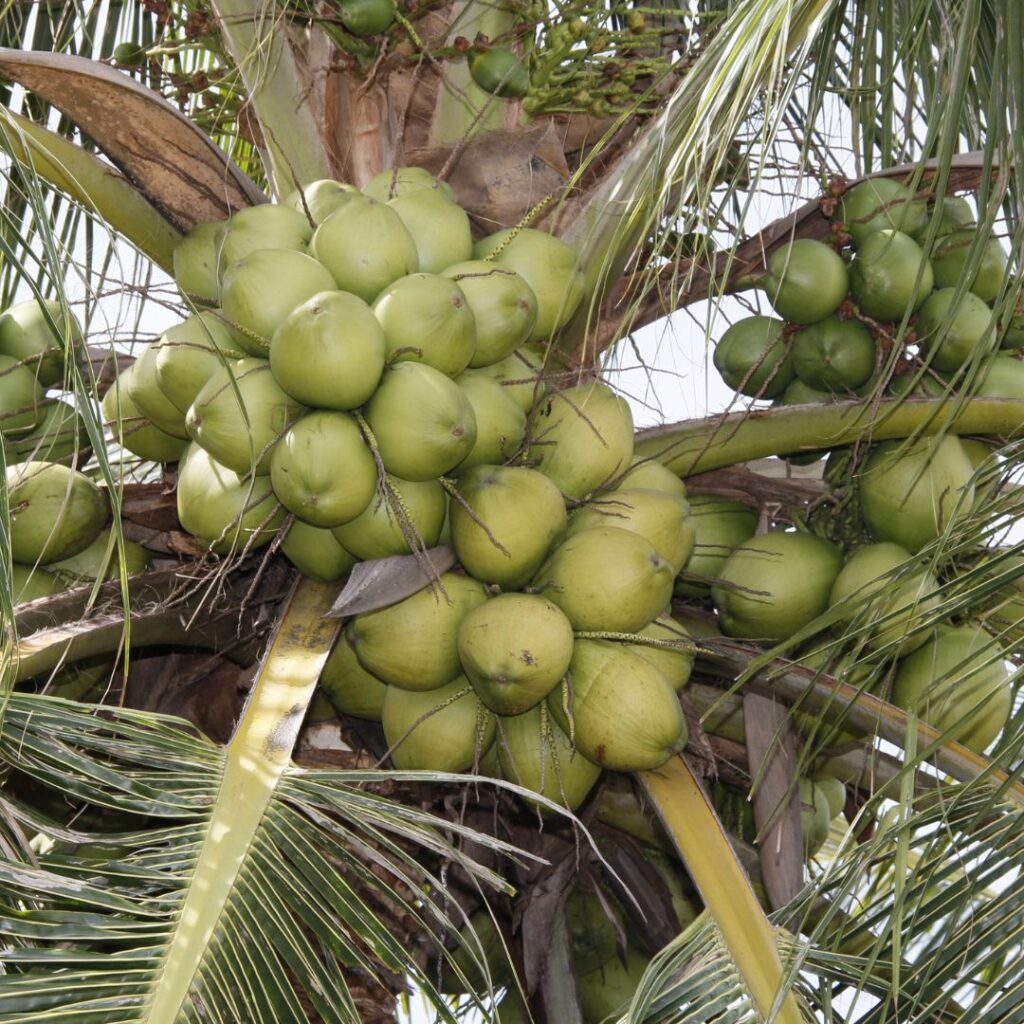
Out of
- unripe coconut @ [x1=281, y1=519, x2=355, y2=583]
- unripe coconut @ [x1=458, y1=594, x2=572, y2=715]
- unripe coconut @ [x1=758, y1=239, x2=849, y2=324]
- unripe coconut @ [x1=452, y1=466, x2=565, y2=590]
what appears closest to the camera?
unripe coconut @ [x1=458, y1=594, x2=572, y2=715]

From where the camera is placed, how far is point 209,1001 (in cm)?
149

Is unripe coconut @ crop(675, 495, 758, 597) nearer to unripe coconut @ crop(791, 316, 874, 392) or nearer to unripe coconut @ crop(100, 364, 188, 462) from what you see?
unripe coconut @ crop(791, 316, 874, 392)

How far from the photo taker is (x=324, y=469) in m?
1.99

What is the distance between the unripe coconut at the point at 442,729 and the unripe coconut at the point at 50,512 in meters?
0.63

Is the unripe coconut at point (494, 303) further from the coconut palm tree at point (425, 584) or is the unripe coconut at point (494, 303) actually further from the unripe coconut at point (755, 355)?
the unripe coconut at point (755, 355)

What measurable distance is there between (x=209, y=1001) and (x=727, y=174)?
1976mm

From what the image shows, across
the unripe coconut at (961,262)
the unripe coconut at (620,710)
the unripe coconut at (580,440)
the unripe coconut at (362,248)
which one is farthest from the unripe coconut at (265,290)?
the unripe coconut at (961,262)

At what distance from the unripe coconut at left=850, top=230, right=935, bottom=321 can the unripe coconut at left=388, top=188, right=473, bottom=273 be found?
72cm

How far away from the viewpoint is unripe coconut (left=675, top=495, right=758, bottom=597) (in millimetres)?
2549

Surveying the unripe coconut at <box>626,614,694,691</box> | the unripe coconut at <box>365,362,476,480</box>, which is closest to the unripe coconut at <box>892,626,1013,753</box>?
the unripe coconut at <box>626,614,694,691</box>

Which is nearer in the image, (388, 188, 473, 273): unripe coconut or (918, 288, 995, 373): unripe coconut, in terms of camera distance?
(388, 188, 473, 273): unripe coconut

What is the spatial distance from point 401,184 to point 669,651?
0.91 m

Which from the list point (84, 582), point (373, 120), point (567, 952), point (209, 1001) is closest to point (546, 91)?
point (373, 120)

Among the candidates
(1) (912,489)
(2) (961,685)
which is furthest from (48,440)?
(2) (961,685)
